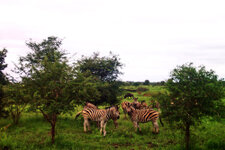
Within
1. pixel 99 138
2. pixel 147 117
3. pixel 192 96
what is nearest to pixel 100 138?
pixel 99 138

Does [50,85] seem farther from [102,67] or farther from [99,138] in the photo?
[102,67]

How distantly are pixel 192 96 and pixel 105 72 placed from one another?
467 inches

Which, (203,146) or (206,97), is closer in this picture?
(206,97)

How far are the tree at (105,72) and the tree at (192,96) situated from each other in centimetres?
944

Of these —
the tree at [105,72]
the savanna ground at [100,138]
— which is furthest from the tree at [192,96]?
the tree at [105,72]

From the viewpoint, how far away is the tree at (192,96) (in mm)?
8430

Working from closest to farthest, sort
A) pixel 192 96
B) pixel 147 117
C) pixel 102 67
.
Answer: pixel 192 96
pixel 147 117
pixel 102 67

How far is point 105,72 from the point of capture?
19.5m

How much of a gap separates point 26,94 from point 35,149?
2.73m

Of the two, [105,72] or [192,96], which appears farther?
[105,72]

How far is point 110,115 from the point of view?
1352 cm

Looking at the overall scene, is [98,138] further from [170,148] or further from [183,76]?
[183,76]

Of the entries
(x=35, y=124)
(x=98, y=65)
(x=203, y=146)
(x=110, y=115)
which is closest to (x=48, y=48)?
(x=98, y=65)

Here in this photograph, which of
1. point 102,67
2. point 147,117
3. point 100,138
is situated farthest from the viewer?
point 102,67
